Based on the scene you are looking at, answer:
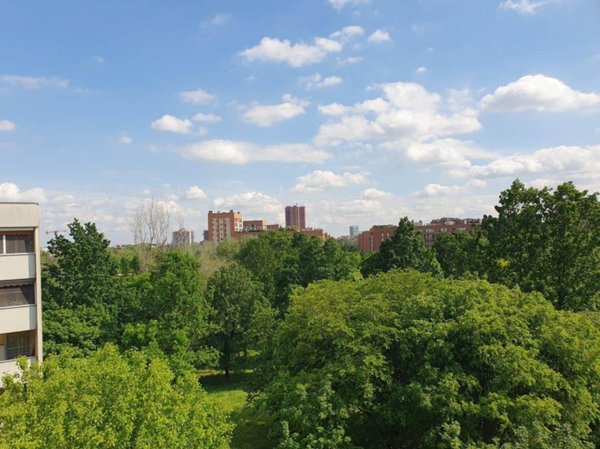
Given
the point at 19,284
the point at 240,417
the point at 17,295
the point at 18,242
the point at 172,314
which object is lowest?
the point at 240,417

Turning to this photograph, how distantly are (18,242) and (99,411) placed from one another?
40.5ft

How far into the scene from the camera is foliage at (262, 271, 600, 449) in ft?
41.8

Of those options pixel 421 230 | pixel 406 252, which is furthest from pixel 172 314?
pixel 421 230

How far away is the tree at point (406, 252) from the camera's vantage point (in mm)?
35500

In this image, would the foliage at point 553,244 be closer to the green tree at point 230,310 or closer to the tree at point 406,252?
the tree at point 406,252

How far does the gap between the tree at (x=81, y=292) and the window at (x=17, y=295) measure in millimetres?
4312

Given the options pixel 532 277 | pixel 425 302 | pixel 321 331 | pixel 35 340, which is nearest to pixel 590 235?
pixel 532 277

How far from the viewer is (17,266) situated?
18.8 m

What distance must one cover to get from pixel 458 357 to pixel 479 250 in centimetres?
1399

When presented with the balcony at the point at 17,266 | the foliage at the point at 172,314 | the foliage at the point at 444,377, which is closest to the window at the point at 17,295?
the balcony at the point at 17,266

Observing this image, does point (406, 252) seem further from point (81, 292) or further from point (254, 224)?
point (254, 224)

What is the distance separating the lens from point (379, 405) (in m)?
14.0

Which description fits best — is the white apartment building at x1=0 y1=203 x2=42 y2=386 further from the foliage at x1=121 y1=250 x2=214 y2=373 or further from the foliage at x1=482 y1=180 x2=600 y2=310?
the foliage at x1=482 y1=180 x2=600 y2=310

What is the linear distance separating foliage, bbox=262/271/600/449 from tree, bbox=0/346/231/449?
3.23 m
